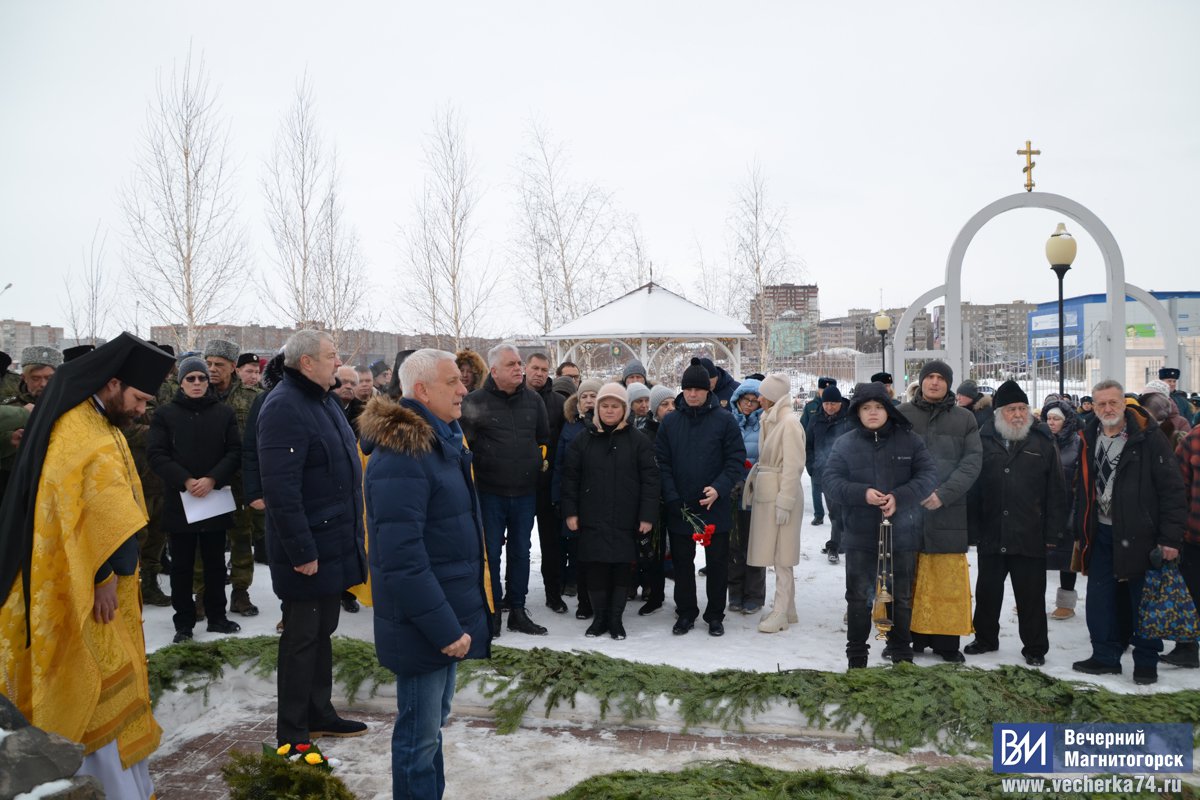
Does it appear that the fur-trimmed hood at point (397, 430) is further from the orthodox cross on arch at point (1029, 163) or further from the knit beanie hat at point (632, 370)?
the orthodox cross on arch at point (1029, 163)

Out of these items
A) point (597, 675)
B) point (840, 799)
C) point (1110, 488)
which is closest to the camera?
point (840, 799)

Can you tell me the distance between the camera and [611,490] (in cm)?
652

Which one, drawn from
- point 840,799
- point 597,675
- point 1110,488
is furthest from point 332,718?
point 1110,488

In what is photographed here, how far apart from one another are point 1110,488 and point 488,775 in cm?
458

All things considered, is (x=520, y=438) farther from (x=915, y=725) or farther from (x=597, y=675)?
(x=915, y=725)

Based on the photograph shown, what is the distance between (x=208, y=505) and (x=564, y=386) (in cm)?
327

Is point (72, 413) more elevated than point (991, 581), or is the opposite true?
point (72, 413)

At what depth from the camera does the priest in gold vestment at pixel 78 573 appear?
3.17 metres

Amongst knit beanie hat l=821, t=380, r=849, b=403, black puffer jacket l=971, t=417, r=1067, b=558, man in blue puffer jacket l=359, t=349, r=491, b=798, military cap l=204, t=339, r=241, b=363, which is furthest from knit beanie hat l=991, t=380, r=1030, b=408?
military cap l=204, t=339, r=241, b=363

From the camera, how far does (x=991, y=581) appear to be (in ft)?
20.0

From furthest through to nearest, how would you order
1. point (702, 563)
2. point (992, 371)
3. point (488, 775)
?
point (992, 371) → point (702, 563) → point (488, 775)

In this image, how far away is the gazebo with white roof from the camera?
47.5ft

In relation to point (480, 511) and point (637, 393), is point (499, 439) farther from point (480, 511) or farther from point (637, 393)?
point (480, 511)

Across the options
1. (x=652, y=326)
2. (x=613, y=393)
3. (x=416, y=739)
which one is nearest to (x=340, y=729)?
(x=416, y=739)
